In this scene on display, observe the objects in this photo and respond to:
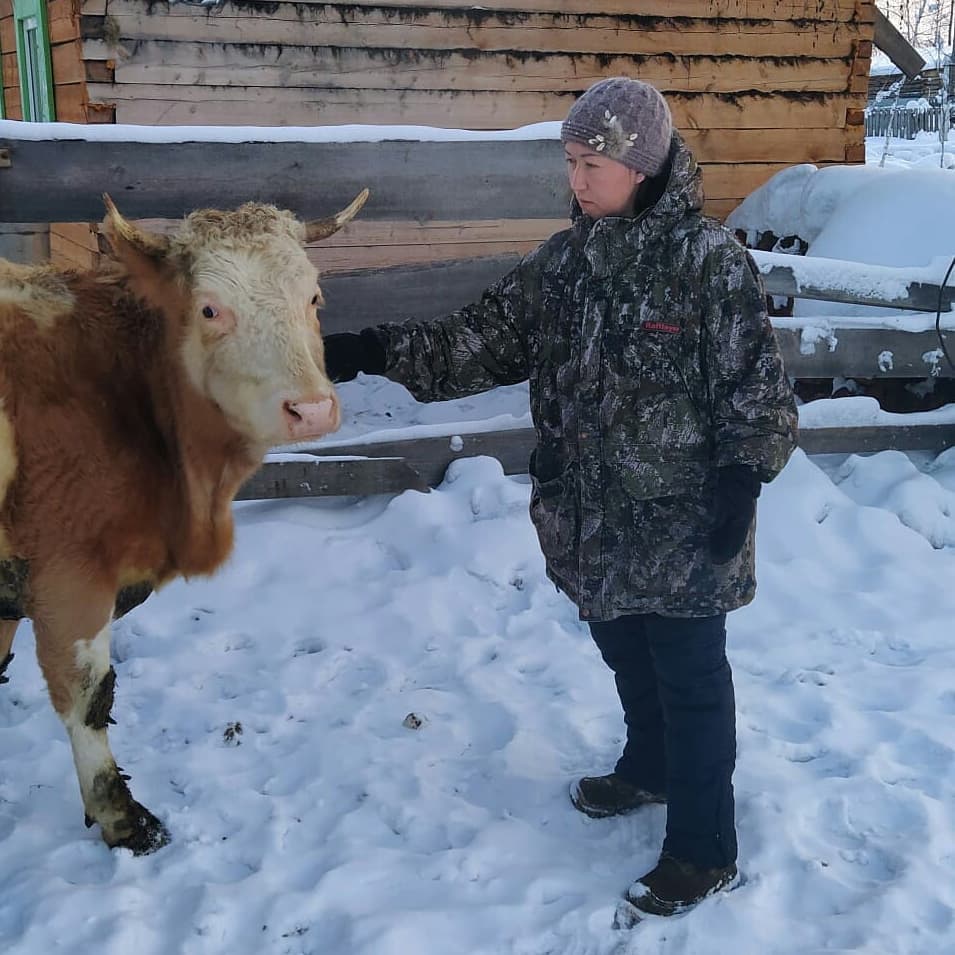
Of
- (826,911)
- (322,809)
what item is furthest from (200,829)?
(826,911)

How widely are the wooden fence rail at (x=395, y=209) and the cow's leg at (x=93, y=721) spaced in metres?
1.85

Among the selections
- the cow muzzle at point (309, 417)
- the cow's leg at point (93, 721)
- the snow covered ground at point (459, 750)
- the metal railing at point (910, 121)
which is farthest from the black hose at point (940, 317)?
the metal railing at point (910, 121)

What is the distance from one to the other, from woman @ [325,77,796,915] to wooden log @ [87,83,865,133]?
202 inches

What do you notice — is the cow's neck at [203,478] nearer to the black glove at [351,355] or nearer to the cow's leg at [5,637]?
the black glove at [351,355]

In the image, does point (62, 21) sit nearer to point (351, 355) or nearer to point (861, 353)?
point (351, 355)

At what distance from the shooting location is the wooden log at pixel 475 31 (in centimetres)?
720

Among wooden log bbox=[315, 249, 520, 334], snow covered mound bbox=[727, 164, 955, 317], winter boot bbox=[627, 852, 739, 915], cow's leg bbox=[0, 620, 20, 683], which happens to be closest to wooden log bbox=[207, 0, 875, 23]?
snow covered mound bbox=[727, 164, 955, 317]

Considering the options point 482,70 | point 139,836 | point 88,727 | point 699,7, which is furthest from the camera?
point 699,7

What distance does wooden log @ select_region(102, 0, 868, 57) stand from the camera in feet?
23.6

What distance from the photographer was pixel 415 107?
7996 millimetres

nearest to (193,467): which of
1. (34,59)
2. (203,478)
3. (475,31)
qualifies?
(203,478)

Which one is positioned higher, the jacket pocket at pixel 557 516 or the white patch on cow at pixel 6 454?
the white patch on cow at pixel 6 454

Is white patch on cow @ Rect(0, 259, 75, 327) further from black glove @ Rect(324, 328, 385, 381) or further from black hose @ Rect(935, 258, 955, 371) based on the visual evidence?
black hose @ Rect(935, 258, 955, 371)

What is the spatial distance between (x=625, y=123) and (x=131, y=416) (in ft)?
5.54
